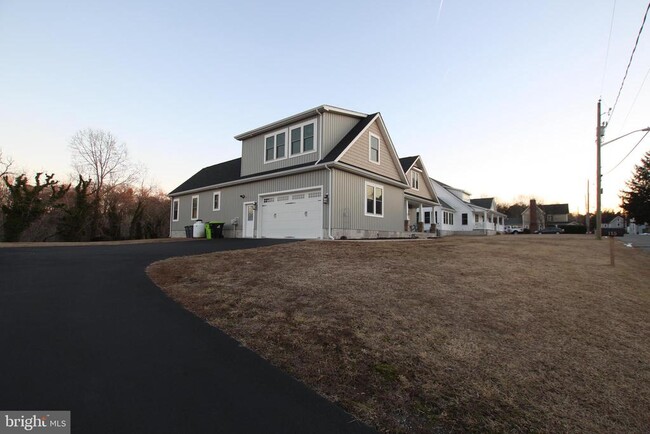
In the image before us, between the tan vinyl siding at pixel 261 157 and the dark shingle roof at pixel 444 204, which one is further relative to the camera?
the dark shingle roof at pixel 444 204

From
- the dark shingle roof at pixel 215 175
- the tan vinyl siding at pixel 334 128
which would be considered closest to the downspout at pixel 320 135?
the tan vinyl siding at pixel 334 128

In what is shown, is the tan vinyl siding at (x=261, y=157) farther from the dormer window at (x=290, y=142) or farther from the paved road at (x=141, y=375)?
the paved road at (x=141, y=375)

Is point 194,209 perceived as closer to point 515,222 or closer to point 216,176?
point 216,176

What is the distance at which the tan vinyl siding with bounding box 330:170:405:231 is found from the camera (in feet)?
48.0

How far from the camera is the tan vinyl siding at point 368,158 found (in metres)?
15.6

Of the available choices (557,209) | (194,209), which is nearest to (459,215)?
(194,209)

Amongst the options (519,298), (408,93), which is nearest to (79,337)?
(519,298)

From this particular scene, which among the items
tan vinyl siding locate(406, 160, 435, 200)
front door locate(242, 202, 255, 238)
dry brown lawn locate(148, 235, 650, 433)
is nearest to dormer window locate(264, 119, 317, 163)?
front door locate(242, 202, 255, 238)

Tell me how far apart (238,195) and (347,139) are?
7484mm

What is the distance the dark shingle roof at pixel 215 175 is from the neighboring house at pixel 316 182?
27 cm

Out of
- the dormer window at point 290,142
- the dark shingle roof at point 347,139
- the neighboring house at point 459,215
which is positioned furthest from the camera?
the neighboring house at point 459,215

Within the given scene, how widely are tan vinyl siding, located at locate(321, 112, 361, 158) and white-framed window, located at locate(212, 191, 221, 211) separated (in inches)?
347

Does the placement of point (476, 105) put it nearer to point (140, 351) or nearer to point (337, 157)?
point (337, 157)

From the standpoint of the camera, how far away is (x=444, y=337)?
13.1 feet
